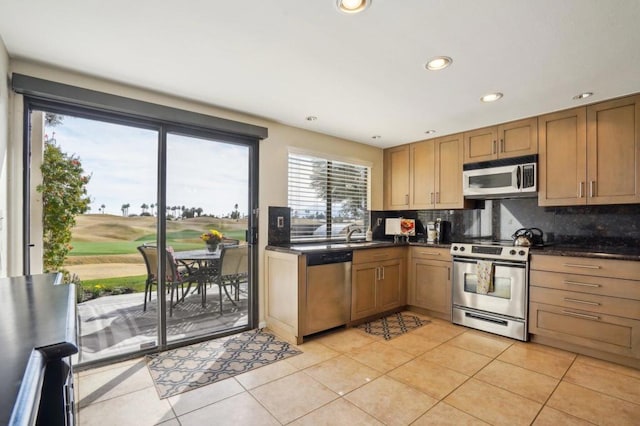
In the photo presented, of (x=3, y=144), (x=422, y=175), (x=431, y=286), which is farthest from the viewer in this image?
(x=422, y=175)

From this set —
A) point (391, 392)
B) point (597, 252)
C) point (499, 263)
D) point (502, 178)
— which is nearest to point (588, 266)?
point (597, 252)

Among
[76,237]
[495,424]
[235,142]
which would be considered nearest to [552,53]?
[495,424]

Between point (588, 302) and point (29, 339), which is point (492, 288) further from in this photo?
point (29, 339)

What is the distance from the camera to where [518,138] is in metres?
3.40

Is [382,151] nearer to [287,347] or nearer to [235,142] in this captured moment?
[235,142]

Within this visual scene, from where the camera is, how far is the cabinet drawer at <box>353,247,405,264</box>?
3.52m

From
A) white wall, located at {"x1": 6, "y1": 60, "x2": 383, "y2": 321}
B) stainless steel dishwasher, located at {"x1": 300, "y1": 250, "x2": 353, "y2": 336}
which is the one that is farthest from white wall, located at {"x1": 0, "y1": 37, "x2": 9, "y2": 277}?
stainless steel dishwasher, located at {"x1": 300, "y1": 250, "x2": 353, "y2": 336}

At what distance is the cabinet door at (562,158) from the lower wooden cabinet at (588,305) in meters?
0.66

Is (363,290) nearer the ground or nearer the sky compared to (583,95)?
nearer the ground

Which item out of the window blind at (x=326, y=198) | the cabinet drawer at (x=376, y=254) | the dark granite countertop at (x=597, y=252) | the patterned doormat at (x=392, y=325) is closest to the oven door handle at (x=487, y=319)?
the patterned doormat at (x=392, y=325)

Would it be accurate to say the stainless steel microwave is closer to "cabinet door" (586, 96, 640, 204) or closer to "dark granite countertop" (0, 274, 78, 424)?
"cabinet door" (586, 96, 640, 204)

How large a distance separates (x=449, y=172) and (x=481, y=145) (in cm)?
48

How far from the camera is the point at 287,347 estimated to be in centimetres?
294

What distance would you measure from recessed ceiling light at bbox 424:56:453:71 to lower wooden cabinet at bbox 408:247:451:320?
220 centimetres
